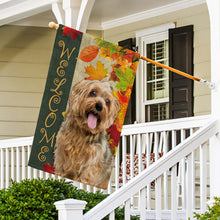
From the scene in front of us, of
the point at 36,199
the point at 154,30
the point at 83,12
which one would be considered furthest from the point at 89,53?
the point at 154,30

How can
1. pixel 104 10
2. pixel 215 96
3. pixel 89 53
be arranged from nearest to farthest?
pixel 215 96, pixel 89 53, pixel 104 10

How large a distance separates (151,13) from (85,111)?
3764 mm

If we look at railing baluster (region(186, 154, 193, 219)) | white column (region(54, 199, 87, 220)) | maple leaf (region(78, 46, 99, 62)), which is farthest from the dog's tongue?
white column (region(54, 199, 87, 220))

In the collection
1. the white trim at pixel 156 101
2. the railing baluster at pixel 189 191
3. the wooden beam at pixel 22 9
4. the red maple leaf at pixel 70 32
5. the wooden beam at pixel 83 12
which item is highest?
the wooden beam at pixel 22 9

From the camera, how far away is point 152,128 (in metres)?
5.05

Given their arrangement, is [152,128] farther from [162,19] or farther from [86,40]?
[162,19]

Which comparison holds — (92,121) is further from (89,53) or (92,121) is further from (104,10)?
(104,10)

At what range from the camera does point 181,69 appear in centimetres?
716

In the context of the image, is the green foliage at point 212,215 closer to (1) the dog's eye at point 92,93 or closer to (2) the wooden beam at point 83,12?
(1) the dog's eye at point 92,93

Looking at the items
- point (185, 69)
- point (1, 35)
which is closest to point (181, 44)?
point (185, 69)

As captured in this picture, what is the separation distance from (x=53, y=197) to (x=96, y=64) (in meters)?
1.21

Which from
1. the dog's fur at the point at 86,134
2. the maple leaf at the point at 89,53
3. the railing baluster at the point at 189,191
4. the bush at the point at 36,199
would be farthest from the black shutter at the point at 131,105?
the railing baluster at the point at 189,191

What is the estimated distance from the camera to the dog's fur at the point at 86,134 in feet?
14.3

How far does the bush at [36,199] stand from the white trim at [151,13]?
3.57m
